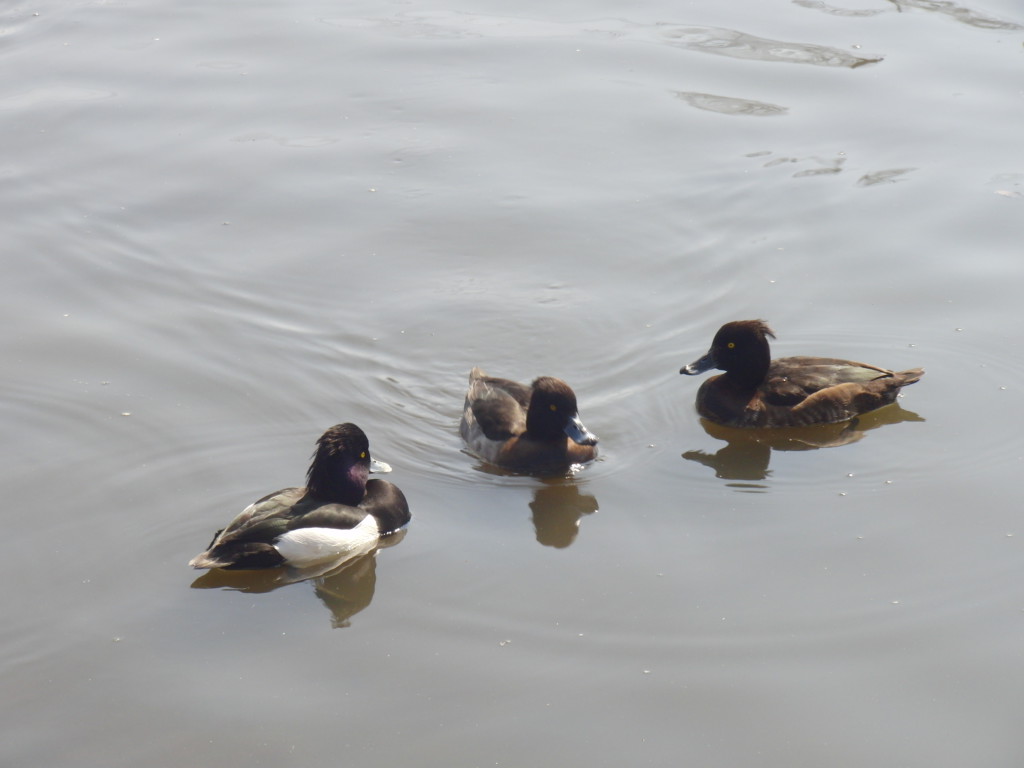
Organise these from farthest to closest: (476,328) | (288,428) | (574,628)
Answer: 1. (476,328)
2. (288,428)
3. (574,628)

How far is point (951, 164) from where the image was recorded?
12453mm

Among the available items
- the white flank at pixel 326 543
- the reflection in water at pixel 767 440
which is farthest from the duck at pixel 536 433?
the white flank at pixel 326 543

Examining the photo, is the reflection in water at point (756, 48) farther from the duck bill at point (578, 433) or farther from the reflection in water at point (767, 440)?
the duck bill at point (578, 433)

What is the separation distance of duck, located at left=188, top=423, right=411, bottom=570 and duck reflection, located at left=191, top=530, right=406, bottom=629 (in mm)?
55

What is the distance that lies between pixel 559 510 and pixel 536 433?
812mm

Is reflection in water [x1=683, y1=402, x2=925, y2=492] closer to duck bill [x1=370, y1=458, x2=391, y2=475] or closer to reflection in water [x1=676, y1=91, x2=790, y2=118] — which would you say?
duck bill [x1=370, y1=458, x2=391, y2=475]

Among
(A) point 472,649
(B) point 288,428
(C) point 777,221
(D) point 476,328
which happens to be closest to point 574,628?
(A) point 472,649

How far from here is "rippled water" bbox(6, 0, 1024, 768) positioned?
6223 millimetres

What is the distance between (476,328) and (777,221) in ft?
10.5

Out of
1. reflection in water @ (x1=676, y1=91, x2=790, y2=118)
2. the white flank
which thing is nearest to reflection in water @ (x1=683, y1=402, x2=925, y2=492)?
the white flank

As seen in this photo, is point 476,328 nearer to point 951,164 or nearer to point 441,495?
point 441,495

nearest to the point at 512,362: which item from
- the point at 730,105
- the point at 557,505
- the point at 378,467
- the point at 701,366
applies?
the point at 701,366

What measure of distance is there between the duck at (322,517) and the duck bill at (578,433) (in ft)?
4.27

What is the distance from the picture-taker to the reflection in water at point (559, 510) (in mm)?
7808
